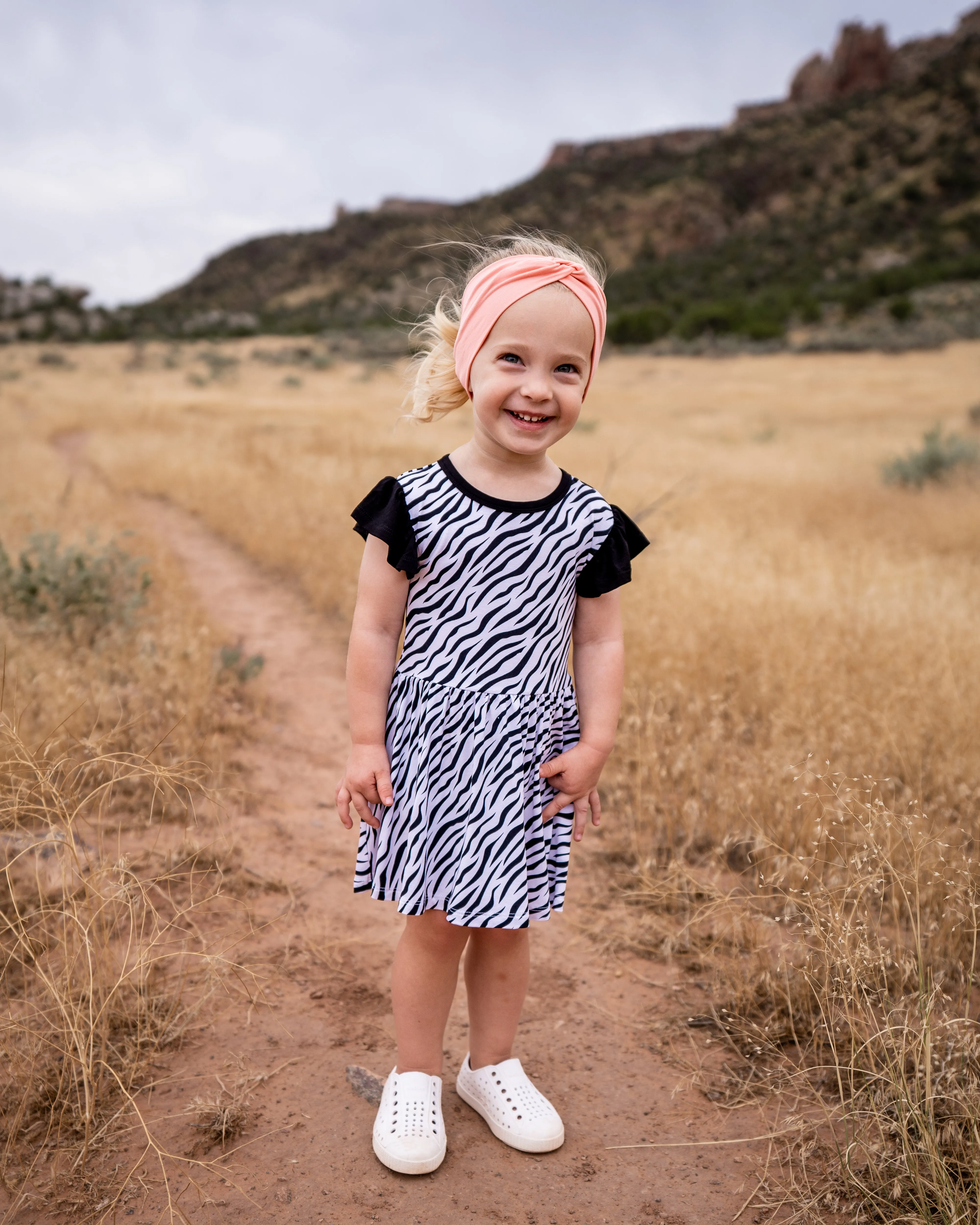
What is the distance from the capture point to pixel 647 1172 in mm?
1861

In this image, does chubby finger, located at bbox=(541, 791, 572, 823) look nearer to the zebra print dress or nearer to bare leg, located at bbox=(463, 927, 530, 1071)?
the zebra print dress

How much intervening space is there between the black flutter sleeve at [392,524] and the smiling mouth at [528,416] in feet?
0.90

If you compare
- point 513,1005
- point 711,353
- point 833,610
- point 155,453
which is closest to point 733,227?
point 711,353

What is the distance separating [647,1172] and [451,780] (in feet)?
3.24

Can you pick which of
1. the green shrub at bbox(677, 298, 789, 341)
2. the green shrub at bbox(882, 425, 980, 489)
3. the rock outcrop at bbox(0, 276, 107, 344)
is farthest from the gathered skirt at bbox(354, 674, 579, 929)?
the rock outcrop at bbox(0, 276, 107, 344)

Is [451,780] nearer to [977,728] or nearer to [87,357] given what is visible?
[977,728]

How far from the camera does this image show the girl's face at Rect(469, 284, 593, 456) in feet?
5.49

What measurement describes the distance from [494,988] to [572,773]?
0.59 meters

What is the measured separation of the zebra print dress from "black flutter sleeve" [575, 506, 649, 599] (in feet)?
0.19

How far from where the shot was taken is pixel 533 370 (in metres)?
1.69

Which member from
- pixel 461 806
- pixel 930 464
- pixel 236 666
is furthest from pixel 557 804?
pixel 930 464

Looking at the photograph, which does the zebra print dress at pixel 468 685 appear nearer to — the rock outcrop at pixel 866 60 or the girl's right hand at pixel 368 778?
the girl's right hand at pixel 368 778

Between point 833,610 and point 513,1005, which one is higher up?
point 833,610

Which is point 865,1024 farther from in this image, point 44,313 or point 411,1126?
point 44,313
